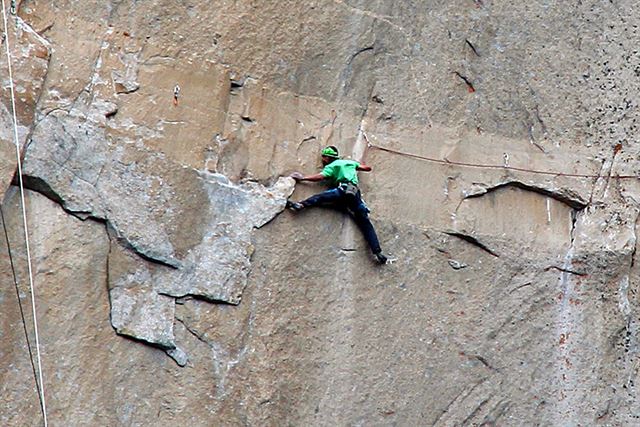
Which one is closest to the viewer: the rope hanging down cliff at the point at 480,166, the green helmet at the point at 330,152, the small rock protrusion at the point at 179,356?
the small rock protrusion at the point at 179,356

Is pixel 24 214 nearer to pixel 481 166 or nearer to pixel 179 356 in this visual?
pixel 179 356

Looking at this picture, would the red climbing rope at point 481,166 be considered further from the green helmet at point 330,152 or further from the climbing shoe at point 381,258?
the climbing shoe at point 381,258

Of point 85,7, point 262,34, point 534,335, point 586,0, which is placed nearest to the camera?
point 85,7

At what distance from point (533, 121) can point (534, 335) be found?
1.26 metres

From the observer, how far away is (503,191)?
6480 mm

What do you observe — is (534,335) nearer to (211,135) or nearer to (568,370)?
(568,370)

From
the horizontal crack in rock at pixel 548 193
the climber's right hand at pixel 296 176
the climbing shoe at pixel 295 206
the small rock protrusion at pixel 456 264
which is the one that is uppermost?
the horizontal crack in rock at pixel 548 193

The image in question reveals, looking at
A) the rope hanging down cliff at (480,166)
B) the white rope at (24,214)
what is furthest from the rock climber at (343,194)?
the white rope at (24,214)

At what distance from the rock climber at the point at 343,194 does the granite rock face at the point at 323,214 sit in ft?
0.25

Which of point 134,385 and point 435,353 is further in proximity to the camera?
point 435,353

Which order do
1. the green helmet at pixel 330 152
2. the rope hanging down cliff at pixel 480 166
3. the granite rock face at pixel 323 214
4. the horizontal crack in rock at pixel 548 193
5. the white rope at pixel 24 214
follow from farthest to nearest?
the horizontal crack in rock at pixel 548 193 → the rope hanging down cliff at pixel 480 166 → the green helmet at pixel 330 152 → the granite rock face at pixel 323 214 → the white rope at pixel 24 214

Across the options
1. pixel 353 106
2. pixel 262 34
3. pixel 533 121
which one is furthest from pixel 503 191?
pixel 262 34

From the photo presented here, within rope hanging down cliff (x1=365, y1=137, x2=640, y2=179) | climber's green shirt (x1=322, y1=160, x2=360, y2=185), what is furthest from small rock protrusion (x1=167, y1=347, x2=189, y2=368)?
rope hanging down cliff (x1=365, y1=137, x2=640, y2=179)

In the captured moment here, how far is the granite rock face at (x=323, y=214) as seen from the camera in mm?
5344
